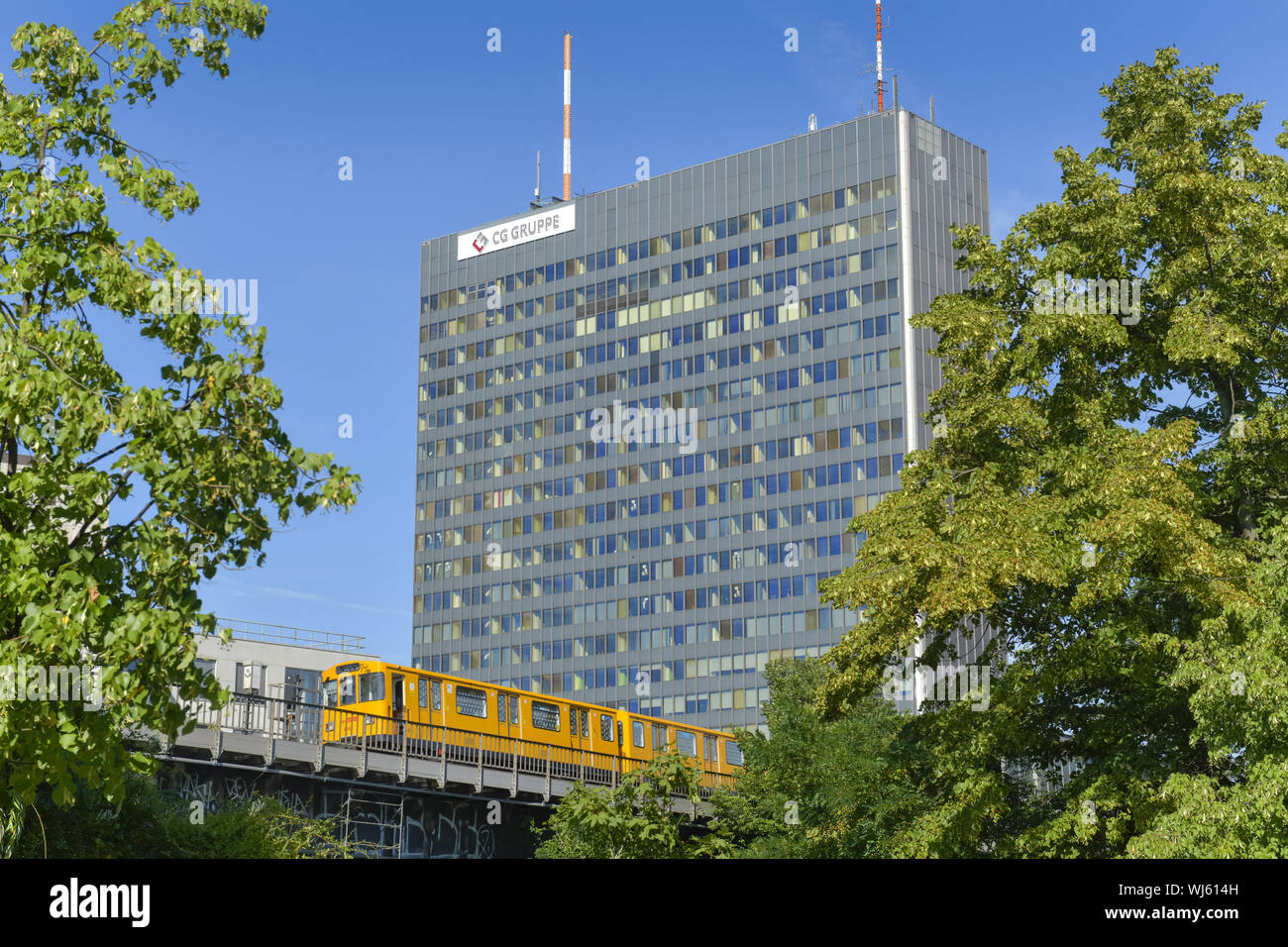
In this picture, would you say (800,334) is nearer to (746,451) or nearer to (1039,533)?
(746,451)

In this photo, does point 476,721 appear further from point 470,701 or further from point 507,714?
point 507,714

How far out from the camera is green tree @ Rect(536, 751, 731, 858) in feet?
105

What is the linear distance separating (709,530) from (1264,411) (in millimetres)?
102991

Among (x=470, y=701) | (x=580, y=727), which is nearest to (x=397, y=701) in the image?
(x=470, y=701)

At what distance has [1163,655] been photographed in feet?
98.5

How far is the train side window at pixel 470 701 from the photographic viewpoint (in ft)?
154
